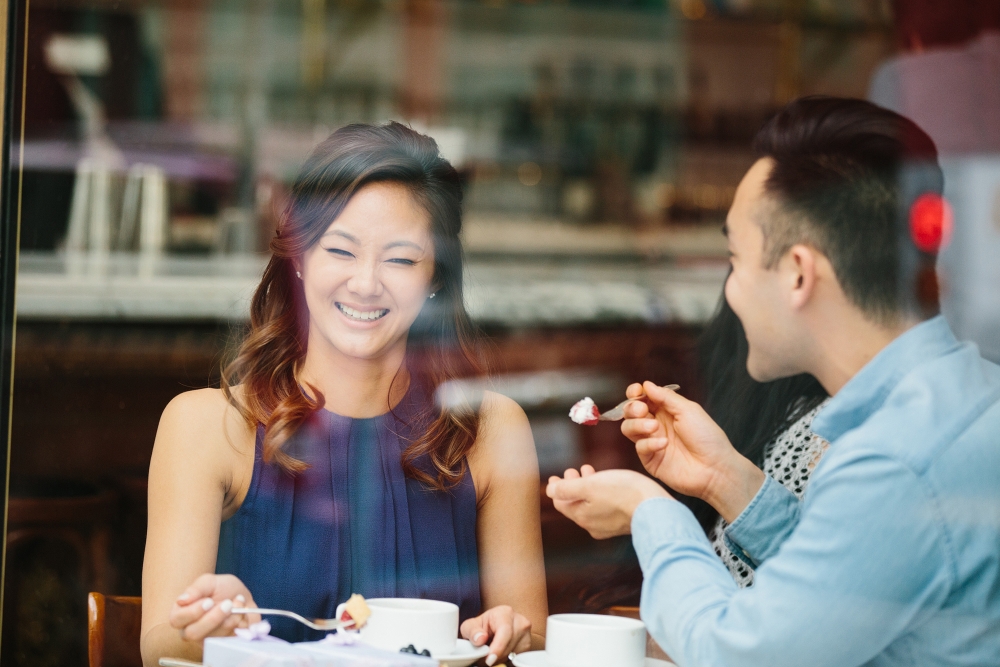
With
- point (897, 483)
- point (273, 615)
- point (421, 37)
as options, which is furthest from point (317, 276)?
point (421, 37)

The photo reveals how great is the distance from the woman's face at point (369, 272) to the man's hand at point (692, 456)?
1.24 feet

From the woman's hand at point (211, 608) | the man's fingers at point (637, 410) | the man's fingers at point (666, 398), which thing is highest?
the man's fingers at point (666, 398)

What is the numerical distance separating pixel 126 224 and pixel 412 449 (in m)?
1.05

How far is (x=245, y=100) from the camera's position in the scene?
4.11m

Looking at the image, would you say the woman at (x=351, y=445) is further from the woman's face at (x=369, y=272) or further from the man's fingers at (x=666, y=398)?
the man's fingers at (x=666, y=398)

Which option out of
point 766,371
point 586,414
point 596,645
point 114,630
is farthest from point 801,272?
point 114,630

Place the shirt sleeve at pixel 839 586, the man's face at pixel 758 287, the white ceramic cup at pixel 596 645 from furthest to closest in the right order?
the man's face at pixel 758 287 < the white ceramic cup at pixel 596 645 < the shirt sleeve at pixel 839 586

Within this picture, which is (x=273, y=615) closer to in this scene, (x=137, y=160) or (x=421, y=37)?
(x=137, y=160)

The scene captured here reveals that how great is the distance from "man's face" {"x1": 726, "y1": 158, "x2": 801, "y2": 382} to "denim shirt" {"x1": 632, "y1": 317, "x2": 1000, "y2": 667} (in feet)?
0.63

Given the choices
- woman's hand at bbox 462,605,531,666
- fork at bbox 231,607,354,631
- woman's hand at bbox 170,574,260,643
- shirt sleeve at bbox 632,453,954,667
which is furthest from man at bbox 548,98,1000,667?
woman's hand at bbox 170,574,260,643

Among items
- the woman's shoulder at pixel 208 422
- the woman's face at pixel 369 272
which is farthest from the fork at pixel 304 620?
the woman's face at pixel 369 272

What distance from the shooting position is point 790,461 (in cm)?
169

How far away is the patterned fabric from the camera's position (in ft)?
5.45

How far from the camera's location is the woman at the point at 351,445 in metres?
1.49
